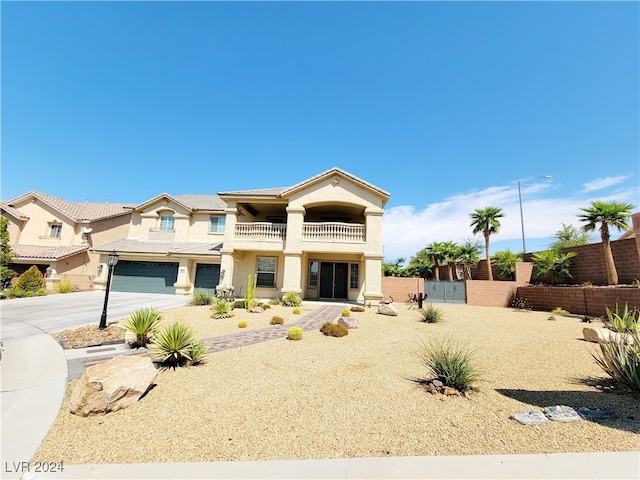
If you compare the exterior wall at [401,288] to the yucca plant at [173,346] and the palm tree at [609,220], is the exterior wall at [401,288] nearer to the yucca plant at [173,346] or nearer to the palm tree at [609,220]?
the palm tree at [609,220]

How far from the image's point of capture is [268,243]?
1911 cm

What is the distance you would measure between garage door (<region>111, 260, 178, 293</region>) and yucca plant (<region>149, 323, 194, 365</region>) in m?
17.4

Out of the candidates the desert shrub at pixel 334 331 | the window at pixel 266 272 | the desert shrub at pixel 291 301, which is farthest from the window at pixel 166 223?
the desert shrub at pixel 334 331

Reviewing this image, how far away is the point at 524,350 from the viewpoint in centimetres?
863

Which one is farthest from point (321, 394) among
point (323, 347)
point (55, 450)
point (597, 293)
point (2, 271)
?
point (2, 271)

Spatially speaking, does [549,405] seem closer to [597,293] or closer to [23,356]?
[23,356]

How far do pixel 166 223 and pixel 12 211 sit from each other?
15702 millimetres

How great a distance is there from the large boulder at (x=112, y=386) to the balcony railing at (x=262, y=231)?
1432 cm

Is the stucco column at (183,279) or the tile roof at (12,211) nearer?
the stucco column at (183,279)

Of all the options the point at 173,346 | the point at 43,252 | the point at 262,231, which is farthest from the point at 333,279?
the point at 43,252

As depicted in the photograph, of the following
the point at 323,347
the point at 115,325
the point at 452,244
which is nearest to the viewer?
the point at 323,347

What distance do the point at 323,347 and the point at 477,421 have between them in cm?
480

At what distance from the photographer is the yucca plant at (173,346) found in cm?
631

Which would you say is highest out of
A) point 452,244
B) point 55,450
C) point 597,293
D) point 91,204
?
point 91,204
